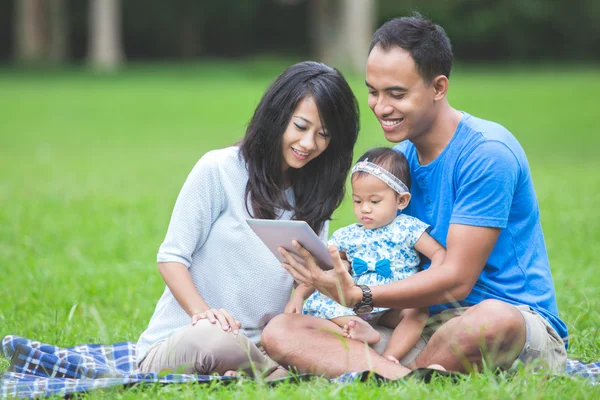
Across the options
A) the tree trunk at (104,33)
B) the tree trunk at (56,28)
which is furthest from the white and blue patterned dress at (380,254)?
the tree trunk at (56,28)

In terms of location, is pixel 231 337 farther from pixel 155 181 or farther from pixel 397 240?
pixel 155 181

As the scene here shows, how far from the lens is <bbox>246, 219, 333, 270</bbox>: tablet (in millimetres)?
3459

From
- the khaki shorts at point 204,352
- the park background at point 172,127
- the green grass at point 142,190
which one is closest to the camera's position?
the khaki shorts at point 204,352

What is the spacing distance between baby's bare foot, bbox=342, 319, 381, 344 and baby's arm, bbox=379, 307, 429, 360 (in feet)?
0.28

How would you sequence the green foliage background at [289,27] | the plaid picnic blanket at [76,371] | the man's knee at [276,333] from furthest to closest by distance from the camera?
the green foliage background at [289,27] → the man's knee at [276,333] → the plaid picnic blanket at [76,371]

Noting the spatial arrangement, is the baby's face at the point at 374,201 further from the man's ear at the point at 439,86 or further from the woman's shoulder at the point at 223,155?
the woman's shoulder at the point at 223,155

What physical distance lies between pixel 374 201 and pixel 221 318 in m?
0.88

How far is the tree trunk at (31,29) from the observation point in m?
34.7

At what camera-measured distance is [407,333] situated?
12.6 feet

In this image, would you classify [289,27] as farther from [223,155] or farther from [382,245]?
[382,245]

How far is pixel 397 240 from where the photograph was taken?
3830 millimetres

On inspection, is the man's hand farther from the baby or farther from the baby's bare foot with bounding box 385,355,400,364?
the baby's bare foot with bounding box 385,355,400,364

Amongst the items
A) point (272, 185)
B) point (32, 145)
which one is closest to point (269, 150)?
point (272, 185)

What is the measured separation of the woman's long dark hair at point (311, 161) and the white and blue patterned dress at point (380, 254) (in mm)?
285
